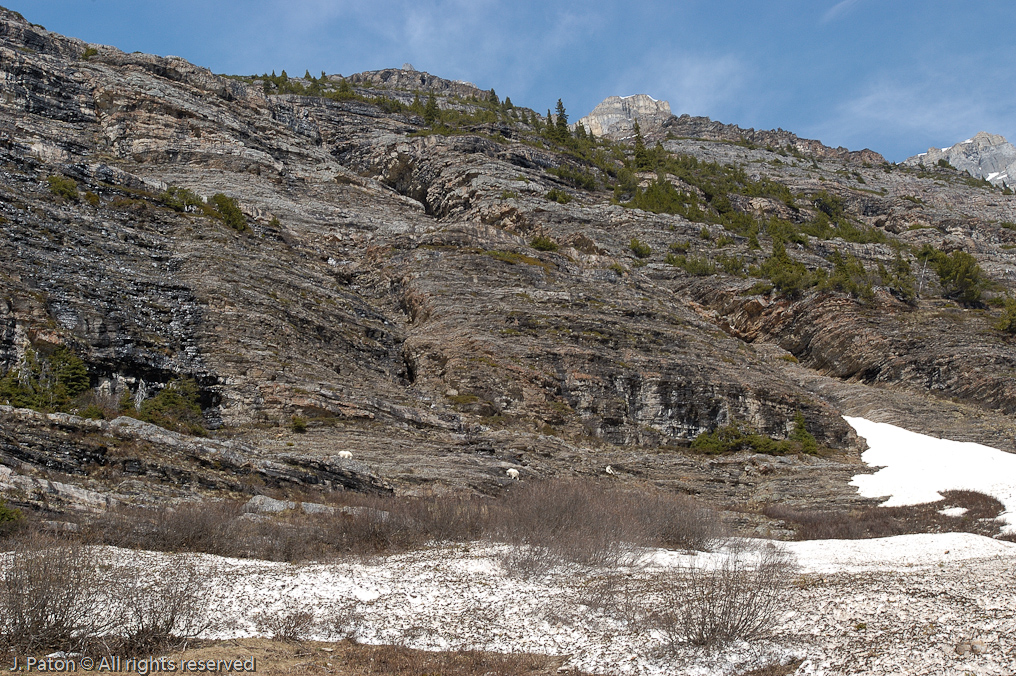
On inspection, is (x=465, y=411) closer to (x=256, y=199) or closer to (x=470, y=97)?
(x=256, y=199)

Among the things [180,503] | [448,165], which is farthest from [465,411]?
[448,165]

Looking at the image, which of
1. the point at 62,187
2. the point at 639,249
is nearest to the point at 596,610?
the point at 62,187

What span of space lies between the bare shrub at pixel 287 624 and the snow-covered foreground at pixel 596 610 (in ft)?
0.24

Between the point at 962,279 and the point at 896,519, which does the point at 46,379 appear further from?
the point at 962,279

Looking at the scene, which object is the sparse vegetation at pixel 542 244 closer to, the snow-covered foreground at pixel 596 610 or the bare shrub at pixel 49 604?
the snow-covered foreground at pixel 596 610

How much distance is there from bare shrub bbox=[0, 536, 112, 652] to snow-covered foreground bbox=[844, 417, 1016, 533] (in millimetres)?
20662

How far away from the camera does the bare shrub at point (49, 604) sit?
7.14 metres

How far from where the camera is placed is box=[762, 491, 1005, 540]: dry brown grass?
18188 mm

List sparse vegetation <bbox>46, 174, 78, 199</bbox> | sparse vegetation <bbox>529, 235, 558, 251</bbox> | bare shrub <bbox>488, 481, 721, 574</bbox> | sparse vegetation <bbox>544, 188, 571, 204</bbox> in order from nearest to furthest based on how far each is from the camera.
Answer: bare shrub <bbox>488, 481, 721, 574</bbox>, sparse vegetation <bbox>46, 174, 78, 199</bbox>, sparse vegetation <bbox>529, 235, 558, 251</bbox>, sparse vegetation <bbox>544, 188, 571, 204</bbox>

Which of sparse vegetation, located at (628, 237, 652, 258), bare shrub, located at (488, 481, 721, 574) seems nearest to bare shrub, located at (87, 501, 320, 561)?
bare shrub, located at (488, 481, 721, 574)

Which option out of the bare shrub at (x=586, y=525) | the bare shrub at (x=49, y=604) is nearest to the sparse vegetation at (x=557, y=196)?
the bare shrub at (x=586, y=525)

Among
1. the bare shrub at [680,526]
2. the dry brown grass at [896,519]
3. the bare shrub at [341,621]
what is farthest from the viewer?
the dry brown grass at [896,519]

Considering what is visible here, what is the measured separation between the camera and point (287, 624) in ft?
28.4

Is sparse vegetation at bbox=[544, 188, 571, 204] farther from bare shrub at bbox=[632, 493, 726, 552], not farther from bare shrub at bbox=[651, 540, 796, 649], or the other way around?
bare shrub at bbox=[651, 540, 796, 649]
